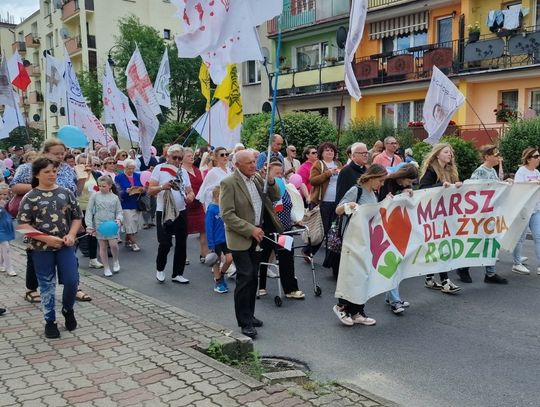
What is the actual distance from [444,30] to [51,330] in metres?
21.3

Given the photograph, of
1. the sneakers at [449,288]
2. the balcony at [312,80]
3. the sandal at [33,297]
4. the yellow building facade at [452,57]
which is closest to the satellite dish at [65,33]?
A: the balcony at [312,80]

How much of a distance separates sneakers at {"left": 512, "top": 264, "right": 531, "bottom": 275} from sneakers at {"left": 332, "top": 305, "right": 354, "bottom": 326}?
3.40m

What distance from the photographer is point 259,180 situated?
572 centimetres

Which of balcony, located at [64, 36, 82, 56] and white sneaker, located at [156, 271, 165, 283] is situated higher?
balcony, located at [64, 36, 82, 56]

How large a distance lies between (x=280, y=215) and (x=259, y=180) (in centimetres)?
141

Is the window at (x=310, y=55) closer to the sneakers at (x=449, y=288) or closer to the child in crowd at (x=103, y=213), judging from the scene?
the child in crowd at (x=103, y=213)

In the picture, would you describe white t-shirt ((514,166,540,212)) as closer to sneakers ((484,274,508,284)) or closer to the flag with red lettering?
sneakers ((484,274,508,284))

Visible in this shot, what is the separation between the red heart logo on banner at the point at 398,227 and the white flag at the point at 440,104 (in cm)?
420

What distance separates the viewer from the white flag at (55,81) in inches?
555

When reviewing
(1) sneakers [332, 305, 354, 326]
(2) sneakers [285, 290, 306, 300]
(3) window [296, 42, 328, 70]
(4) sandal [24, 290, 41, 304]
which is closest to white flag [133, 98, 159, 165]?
(4) sandal [24, 290, 41, 304]

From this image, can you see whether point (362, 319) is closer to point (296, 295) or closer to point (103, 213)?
point (296, 295)

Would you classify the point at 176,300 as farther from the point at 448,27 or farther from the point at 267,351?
the point at 448,27

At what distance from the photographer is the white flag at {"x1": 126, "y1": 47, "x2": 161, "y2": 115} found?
1152 centimetres

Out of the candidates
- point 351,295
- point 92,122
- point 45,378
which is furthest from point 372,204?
point 92,122
